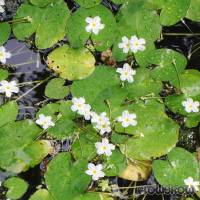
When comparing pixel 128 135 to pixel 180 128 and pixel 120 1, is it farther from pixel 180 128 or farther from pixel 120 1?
pixel 120 1

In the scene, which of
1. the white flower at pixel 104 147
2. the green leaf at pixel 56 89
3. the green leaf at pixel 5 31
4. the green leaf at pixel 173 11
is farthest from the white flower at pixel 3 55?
the green leaf at pixel 173 11

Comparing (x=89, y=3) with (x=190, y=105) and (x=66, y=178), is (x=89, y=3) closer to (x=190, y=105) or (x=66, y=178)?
(x=190, y=105)

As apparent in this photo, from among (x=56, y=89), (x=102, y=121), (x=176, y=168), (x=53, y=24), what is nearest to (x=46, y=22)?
(x=53, y=24)

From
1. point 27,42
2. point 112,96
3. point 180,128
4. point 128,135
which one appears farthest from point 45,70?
point 180,128

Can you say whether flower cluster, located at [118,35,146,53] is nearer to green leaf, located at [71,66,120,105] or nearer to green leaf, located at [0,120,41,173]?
green leaf, located at [71,66,120,105]

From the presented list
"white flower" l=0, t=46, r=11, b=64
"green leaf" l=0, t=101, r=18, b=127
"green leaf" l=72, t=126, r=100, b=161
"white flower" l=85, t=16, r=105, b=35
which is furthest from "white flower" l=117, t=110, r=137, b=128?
"white flower" l=0, t=46, r=11, b=64
